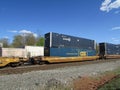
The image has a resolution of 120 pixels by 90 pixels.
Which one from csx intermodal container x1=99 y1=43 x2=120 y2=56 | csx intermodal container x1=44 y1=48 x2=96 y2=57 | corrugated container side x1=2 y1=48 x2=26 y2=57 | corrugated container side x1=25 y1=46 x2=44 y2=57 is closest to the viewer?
csx intermodal container x1=44 y1=48 x2=96 y2=57

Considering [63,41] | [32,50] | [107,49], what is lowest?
[32,50]

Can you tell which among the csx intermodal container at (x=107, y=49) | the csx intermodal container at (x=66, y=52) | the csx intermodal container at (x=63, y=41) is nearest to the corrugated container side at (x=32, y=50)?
the csx intermodal container at (x=107, y=49)

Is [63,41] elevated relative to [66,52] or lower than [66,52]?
elevated

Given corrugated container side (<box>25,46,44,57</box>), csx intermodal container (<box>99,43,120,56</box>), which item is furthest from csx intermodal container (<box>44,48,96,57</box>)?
corrugated container side (<box>25,46,44,57</box>)

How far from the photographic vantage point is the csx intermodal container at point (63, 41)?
2464 cm

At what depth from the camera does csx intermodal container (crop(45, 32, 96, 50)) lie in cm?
2464

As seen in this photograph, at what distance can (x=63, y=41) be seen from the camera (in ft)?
87.5

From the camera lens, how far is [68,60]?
91.1 feet

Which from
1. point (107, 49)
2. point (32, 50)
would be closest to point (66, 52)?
point (107, 49)

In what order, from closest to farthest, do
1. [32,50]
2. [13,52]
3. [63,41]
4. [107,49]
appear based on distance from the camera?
[63,41], [107,49], [13,52], [32,50]

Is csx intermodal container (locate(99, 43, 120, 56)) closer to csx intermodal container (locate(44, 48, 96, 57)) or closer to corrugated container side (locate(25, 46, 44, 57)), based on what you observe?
csx intermodal container (locate(44, 48, 96, 57))

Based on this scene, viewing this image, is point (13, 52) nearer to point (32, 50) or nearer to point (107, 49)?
point (32, 50)

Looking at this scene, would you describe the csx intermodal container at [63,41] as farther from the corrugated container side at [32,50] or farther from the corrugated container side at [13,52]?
the corrugated container side at [32,50]

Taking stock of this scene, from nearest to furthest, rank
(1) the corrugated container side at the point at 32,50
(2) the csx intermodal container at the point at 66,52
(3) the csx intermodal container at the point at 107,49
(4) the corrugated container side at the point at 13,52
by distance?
(2) the csx intermodal container at the point at 66,52, (3) the csx intermodal container at the point at 107,49, (4) the corrugated container side at the point at 13,52, (1) the corrugated container side at the point at 32,50
